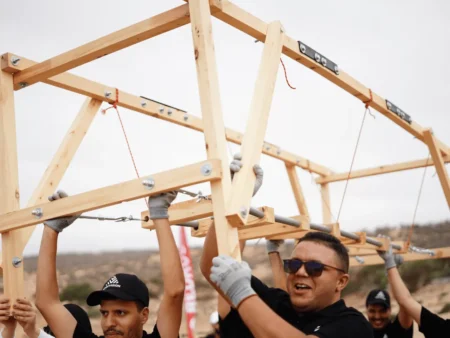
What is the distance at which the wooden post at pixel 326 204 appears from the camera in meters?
7.16

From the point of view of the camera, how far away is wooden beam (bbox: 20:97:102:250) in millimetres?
4121

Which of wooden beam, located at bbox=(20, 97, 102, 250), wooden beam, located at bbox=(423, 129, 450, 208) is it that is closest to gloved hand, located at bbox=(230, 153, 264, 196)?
wooden beam, located at bbox=(20, 97, 102, 250)

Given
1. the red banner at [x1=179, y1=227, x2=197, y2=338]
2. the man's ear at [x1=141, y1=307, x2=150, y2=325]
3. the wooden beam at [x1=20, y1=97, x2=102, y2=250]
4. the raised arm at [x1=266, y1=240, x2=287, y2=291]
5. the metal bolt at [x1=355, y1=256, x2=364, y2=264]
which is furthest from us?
the red banner at [x1=179, y1=227, x2=197, y2=338]

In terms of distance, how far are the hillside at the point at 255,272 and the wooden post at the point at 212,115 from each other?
17.5 m

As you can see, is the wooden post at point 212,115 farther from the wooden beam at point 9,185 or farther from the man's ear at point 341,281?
the wooden beam at point 9,185

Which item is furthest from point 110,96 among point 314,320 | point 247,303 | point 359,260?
point 359,260

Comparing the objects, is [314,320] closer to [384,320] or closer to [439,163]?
[384,320]

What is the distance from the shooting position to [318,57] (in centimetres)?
390

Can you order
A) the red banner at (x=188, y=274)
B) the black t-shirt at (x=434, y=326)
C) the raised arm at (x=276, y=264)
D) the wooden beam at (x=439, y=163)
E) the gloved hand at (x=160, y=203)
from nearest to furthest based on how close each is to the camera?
the gloved hand at (x=160, y=203) < the black t-shirt at (x=434, y=326) < the raised arm at (x=276, y=264) < the wooden beam at (x=439, y=163) < the red banner at (x=188, y=274)

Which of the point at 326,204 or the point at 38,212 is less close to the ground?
the point at 326,204

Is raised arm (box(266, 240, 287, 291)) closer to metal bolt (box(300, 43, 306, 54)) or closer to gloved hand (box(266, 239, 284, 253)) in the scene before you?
gloved hand (box(266, 239, 284, 253))

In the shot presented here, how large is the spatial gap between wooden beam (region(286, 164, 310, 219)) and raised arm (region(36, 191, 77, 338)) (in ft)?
11.5

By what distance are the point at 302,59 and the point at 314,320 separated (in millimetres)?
1503

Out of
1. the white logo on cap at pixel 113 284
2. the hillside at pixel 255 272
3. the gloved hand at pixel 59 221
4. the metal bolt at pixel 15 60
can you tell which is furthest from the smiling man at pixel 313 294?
the hillside at pixel 255 272
